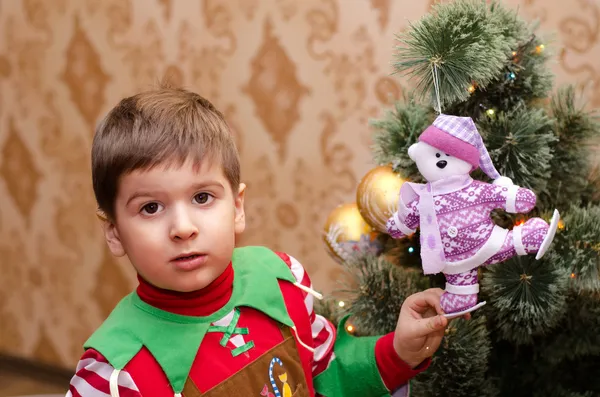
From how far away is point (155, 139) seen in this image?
0.85 m

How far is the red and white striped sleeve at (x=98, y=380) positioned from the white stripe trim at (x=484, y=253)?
419 millimetres

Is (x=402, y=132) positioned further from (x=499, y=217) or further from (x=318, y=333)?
(x=318, y=333)

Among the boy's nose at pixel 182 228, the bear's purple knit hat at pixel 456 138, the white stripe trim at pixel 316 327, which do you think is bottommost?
the white stripe trim at pixel 316 327

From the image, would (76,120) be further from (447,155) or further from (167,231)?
(447,155)

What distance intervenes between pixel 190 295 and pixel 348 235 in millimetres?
343

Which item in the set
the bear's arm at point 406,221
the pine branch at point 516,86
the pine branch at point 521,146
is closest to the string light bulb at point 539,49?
the pine branch at point 516,86

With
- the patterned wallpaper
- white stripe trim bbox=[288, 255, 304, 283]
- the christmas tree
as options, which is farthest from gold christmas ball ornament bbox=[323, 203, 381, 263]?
the patterned wallpaper

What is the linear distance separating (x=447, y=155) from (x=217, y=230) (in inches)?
11.8

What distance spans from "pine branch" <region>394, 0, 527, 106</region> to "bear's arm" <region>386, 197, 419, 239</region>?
0.47 feet

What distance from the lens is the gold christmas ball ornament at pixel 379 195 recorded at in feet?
3.24

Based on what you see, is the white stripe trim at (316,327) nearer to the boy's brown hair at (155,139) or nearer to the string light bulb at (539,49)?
the boy's brown hair at (155,139)

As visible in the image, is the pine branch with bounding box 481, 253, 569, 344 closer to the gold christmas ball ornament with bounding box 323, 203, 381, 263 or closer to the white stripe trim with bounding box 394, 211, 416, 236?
the white stripe trim with bounding box 394, 211, 416, 236

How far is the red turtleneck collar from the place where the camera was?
34.6 inches

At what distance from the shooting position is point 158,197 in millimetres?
831
